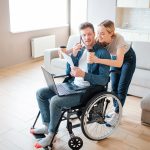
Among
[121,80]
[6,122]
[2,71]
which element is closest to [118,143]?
[121,80]

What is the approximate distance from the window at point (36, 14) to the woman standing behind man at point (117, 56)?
277 centimetres

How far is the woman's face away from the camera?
2.03m

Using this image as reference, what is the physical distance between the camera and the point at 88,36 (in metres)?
1.96

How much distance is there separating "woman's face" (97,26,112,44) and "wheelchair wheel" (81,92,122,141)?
471 millimetres

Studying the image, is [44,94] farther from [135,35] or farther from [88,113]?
[135,35]

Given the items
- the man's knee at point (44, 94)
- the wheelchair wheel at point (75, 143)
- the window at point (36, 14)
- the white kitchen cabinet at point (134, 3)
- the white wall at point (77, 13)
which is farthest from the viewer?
the white wall at point (77, 13)

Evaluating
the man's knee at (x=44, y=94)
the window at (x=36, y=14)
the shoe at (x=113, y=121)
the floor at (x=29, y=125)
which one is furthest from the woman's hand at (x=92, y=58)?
the window at (x=36, y=14)

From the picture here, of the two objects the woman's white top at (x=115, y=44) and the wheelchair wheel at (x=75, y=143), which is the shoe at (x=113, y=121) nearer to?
the wheelchair wheel at (x=75, y=143)

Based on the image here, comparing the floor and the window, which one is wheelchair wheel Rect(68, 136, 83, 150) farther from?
the window

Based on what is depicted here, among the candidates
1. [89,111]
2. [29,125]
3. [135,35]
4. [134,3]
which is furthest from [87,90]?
[134,3]

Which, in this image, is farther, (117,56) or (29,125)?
(29,125)

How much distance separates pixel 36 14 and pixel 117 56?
3285 mm

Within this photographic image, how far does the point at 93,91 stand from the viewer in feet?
6.40

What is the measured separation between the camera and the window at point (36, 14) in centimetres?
447
